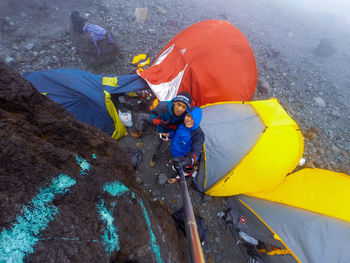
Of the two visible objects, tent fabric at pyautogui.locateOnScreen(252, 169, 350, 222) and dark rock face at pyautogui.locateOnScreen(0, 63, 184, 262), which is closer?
dark rock face at pyautogui.locateOnScreen(0, 63, 184, 262)

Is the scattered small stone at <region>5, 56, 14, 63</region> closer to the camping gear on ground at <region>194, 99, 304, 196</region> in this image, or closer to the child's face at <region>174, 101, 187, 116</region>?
the child's face at <region>174, 101, 187, 116</region>

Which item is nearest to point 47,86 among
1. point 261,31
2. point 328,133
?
point 328,133

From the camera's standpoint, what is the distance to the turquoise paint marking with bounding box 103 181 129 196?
176 cm

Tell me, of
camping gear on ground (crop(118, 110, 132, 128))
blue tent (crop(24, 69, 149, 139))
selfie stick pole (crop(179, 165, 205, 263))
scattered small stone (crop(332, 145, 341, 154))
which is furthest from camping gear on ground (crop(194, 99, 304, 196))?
scattered small stone (crop(332, 145, 341, 154))

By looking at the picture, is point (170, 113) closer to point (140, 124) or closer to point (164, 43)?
point (140, 124)

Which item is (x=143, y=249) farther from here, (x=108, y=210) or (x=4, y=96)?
(x=4, y=96)

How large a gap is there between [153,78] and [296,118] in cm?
574

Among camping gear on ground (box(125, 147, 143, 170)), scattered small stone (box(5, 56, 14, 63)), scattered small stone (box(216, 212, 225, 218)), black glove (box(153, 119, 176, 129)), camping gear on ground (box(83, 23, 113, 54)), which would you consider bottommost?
scattered small stone (box(216, 212, 225, 218))

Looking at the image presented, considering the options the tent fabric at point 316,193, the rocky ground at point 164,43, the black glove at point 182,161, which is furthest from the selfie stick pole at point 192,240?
the tent fabric at point 316,193

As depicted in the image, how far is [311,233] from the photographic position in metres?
2.95

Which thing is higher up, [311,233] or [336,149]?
[311,233]

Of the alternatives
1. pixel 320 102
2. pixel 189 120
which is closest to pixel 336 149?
pixel 320 102

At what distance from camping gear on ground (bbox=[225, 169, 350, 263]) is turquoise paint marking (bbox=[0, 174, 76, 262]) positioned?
356cm

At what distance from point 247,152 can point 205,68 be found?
264 cm
